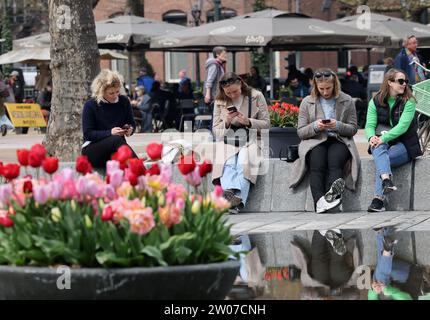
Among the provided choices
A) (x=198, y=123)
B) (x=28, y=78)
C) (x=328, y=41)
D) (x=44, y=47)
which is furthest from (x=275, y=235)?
(x=28, y=78)

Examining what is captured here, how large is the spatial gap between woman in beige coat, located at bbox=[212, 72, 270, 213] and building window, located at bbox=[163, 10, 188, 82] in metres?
47.3

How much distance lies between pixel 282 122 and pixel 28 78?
3930cm

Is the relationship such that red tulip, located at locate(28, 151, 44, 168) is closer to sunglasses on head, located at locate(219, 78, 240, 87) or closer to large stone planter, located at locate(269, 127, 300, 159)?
sunglasses on head, located at locate(219, 78, 240, 87)

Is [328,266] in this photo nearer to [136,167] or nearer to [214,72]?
[136,167]

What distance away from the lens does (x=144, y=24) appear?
32.0 meters

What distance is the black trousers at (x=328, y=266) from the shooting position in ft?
27.1

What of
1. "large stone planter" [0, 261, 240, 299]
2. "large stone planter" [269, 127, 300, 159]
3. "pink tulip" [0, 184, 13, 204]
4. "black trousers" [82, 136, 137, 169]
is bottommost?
"large stone planter" [269, 127, 300, 159]

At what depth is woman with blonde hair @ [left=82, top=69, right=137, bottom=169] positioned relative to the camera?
502 inches

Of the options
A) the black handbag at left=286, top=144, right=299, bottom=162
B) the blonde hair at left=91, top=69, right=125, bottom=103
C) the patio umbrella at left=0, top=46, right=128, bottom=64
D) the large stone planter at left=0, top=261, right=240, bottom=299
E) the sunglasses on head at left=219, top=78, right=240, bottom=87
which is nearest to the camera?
the large stone planter at left=0, top=261, right=240, bottom=299

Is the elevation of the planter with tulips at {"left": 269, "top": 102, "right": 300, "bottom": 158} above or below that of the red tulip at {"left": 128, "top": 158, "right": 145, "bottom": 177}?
below

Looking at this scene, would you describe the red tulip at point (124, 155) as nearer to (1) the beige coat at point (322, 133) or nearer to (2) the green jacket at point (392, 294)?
(2) the green jacket at point (392, 294)

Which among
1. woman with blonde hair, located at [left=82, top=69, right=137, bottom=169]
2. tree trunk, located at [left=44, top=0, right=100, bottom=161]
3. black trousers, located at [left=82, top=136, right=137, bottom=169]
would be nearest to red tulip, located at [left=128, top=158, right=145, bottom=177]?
woman with blonde hair, located at [left=82, top=69, right=137, bottom=169]

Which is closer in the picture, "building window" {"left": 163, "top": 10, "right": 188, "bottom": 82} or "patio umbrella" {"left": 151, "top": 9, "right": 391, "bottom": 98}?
"patio umbrella" {"left": 151, "top": 9, "right": 391, "bottom": 98}
